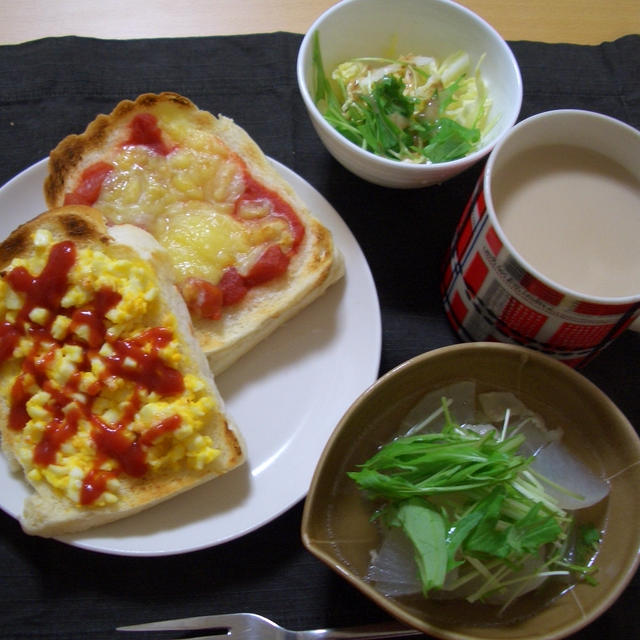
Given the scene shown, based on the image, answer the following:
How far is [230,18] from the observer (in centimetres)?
235

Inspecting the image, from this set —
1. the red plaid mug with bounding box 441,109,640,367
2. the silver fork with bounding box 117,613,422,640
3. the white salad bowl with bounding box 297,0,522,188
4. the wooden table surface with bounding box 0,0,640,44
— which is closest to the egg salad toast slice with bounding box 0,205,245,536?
the silver fork with bounding box 117,613,422,640

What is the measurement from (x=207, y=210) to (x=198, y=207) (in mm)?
28

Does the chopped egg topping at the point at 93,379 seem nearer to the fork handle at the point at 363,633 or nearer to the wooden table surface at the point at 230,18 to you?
the fork handle at the point at 363,633

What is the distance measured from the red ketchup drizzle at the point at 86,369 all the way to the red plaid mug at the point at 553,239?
0.85m

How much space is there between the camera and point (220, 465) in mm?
1672

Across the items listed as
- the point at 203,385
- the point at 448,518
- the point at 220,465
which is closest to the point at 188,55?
the point at 203,385

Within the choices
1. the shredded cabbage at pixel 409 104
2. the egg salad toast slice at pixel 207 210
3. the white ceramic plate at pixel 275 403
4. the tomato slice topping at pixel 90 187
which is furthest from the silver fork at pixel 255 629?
the shredded cabbage at pixel 409 104

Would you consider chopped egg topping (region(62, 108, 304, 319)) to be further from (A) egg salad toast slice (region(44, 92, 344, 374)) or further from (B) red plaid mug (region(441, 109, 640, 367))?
(B) red plaid mug (region(441, 109, 640, 367))

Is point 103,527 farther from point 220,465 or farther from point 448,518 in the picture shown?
point 448,518

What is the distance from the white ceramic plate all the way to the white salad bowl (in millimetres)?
224

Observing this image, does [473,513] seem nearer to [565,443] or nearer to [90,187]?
[565,443]

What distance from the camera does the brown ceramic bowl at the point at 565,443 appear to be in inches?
53.8

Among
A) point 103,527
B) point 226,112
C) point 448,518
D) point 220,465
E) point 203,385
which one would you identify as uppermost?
point 226,112

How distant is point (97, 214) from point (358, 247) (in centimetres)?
77
